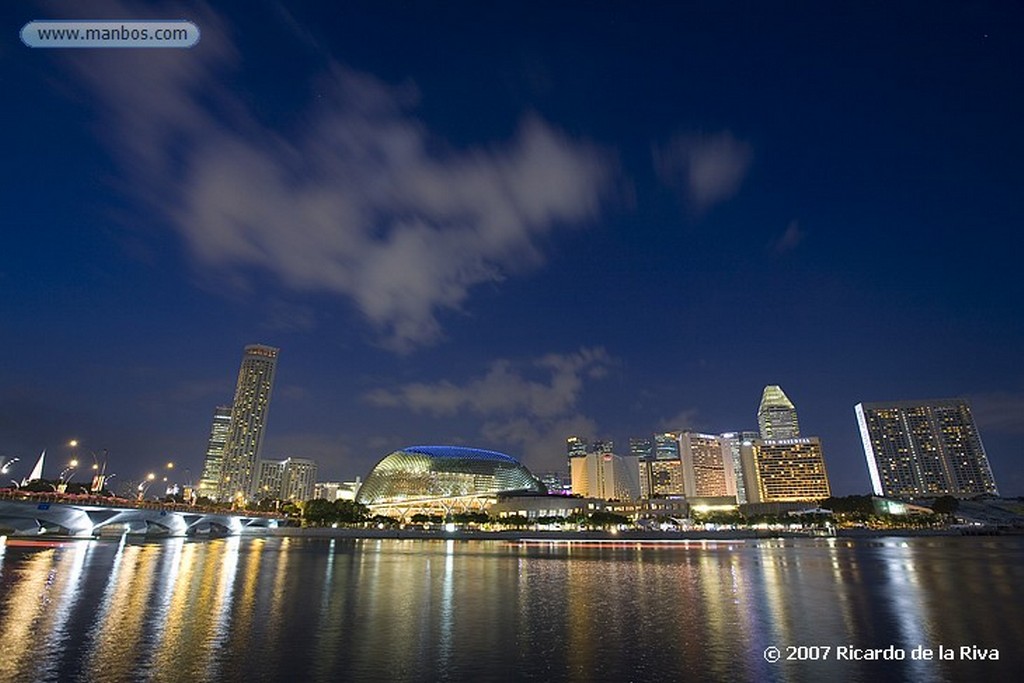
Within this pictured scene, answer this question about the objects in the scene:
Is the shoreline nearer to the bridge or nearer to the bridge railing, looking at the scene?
the bridge

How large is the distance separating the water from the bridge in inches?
1768

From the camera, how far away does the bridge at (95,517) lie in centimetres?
7375

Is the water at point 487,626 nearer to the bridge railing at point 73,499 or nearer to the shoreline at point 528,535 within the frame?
the bridge railing at point 73,499

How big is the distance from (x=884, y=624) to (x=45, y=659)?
29.2 metres

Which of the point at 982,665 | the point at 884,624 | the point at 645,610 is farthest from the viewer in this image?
the point at 645,610

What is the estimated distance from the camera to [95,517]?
9062 cm

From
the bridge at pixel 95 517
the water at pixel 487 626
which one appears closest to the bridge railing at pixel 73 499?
the bridge at pixel 95 517

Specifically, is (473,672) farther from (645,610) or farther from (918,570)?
(918,570)

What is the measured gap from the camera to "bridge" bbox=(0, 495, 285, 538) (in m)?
73.8

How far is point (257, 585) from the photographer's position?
112ft

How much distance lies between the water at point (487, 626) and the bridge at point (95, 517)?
147 ft

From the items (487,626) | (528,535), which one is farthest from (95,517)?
(487,626)

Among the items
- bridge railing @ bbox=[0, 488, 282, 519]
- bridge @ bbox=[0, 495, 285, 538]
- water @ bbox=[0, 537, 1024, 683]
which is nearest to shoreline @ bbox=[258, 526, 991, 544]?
bridge @ bbox=[0, 495, 285, 538]

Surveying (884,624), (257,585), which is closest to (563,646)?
(884,624)
